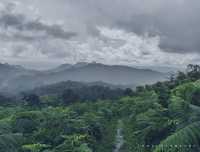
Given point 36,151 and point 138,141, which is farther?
point 138,141

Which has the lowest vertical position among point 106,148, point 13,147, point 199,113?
point 106,148

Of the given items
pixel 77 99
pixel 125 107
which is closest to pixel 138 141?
pixel 125 107

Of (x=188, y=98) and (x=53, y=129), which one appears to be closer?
(x=188, y=98)

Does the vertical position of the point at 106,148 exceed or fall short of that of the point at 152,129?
it falls short

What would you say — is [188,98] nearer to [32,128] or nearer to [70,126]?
[70,126]

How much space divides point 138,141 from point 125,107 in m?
21.8

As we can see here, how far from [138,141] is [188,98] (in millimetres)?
4585

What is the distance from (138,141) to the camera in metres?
21.7

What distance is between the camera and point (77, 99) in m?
65.9

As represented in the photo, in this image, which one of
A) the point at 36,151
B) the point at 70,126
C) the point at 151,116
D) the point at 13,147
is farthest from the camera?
the point at 70,126

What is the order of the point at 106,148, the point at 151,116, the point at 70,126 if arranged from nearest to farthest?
1. the point at 151,116
2. the point at 106,148
3. the point at 70,126

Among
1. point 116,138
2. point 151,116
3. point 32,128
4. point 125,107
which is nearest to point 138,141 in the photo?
point 151,116

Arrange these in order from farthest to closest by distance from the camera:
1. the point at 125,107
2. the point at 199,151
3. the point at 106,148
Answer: the point at 125,107
the point at 106,148
the point at 199,151

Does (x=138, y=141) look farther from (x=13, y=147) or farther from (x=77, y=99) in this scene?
(x=77, y=99)
